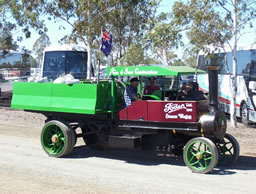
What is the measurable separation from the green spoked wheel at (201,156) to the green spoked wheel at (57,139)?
2.77 metres

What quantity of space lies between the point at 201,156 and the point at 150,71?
2000mm

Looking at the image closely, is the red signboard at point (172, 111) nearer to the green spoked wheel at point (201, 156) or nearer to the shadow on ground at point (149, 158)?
the green spoked wheel at point (201, 156)

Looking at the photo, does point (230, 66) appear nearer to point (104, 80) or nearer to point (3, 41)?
point (104, 80)

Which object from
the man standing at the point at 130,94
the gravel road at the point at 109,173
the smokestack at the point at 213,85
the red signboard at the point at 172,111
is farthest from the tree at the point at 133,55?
the smokestack at the point at 213,85

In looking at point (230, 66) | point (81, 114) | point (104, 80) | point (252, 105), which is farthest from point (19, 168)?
point (230, 66)

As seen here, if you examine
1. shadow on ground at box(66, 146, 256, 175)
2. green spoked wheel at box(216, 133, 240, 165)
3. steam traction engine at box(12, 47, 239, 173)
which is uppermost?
steam traction engine at box(12, 47, 239, 173)

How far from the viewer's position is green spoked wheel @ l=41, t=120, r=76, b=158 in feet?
31.6

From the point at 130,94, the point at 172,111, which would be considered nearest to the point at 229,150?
the point at 172,111

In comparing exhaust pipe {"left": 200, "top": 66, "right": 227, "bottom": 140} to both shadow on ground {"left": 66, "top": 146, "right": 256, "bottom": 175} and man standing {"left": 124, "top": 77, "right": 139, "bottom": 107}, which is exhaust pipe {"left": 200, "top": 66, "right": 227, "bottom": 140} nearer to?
shadow on ground {"left": 66, "top": 146, "right": 256, "bottom": 175}

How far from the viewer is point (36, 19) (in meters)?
21.9

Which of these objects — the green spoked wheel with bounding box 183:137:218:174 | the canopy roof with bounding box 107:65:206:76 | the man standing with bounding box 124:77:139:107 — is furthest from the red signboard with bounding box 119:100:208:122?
the canopy roof with bounding box 107:65:206:76

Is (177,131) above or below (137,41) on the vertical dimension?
below

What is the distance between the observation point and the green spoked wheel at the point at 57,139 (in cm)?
964

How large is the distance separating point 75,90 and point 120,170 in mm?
2167
